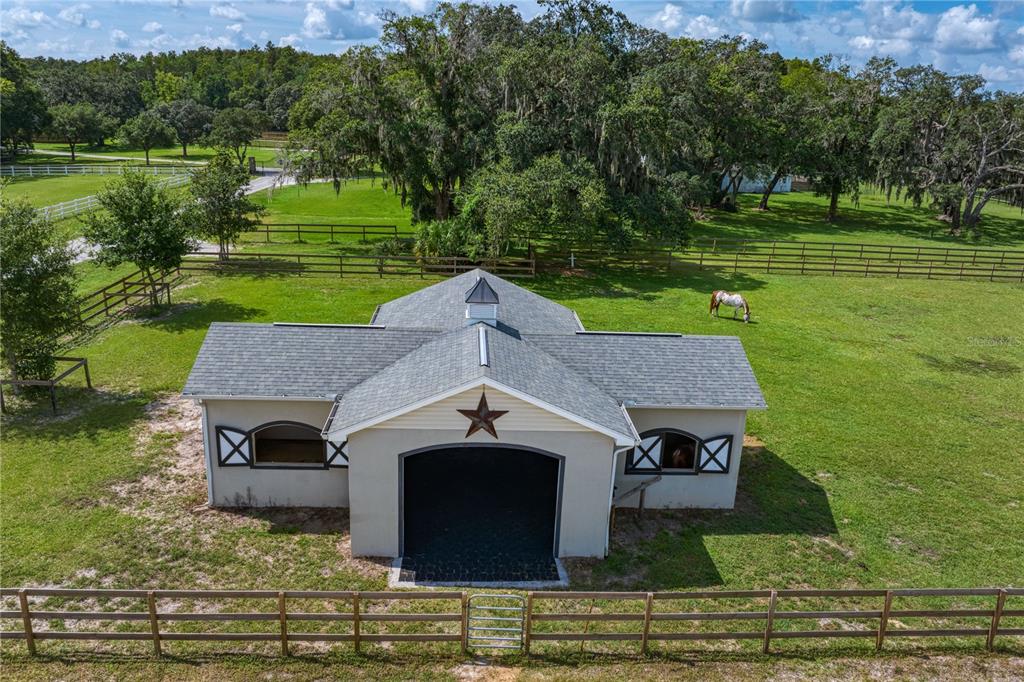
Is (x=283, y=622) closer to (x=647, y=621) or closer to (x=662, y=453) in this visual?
(x=647, y=621)

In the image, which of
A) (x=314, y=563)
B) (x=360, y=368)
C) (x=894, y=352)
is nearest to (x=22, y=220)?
(x=360, y=368)

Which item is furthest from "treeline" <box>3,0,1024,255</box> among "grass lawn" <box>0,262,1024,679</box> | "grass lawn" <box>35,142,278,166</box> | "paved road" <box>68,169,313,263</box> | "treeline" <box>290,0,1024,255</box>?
"grass lawn" <box>35,142,278,166</box>

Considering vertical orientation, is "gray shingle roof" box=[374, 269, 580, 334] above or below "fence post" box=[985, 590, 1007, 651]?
above

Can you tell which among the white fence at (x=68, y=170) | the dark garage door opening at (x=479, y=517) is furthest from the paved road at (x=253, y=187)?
the dark garage door opening at (x=479, y=517)

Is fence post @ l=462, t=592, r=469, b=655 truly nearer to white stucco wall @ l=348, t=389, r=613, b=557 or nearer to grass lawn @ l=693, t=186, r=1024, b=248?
white stucco wall @ l=348, t=389, r=613, b=557

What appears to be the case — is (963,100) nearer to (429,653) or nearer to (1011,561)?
(1011,561)

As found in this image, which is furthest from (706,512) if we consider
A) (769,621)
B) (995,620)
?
(995,620)
